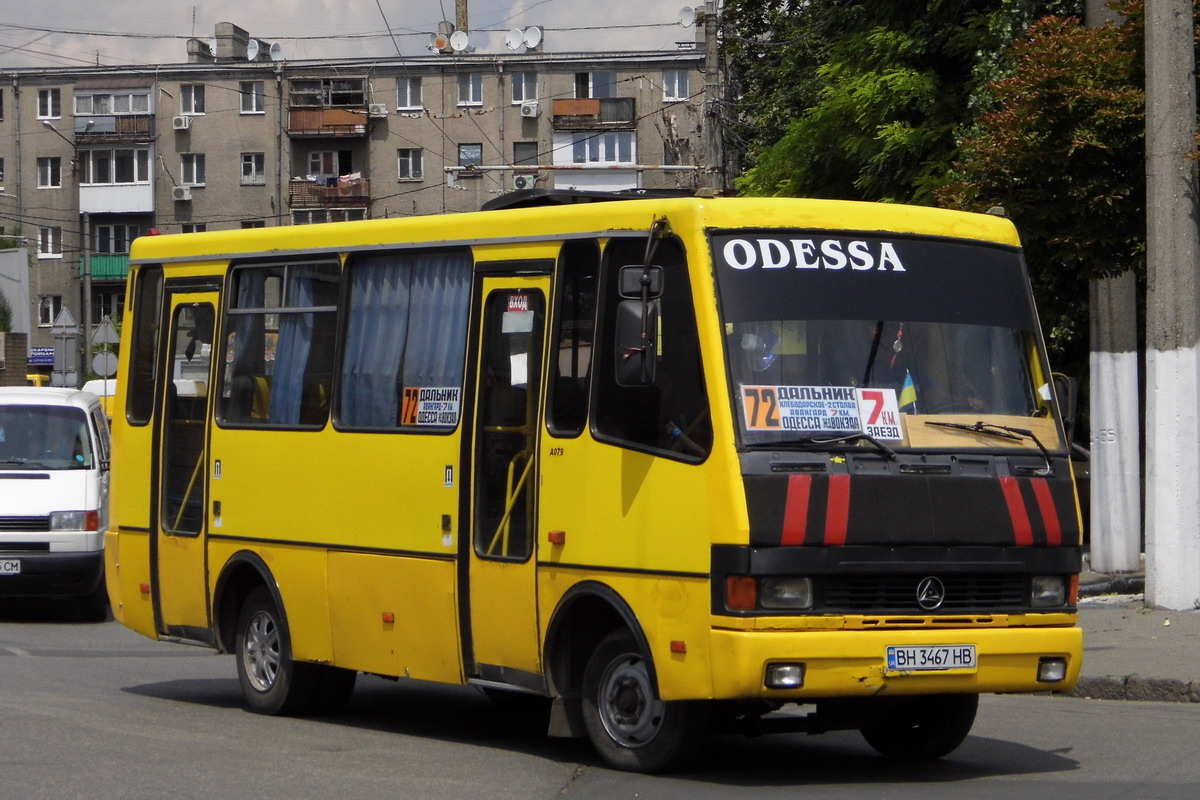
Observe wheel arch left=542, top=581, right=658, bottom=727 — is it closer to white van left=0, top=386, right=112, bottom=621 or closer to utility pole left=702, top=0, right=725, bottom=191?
white van left=0, top=386, right=112, bottom=621

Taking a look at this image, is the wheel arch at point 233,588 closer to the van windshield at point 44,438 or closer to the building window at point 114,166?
the van windshield at point 44,438

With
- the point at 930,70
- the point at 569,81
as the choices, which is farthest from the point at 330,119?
the point at 930,70

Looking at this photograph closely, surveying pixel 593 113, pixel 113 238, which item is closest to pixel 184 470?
pixel 593 113

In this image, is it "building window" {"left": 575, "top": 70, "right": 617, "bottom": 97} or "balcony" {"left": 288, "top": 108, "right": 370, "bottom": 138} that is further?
"building window" {"left": 575, "top": 70, "right": 617, "bottom": 97}

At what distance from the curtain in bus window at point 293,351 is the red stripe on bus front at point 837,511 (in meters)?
4.04

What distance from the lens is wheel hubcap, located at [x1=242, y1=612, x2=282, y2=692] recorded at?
1128cm

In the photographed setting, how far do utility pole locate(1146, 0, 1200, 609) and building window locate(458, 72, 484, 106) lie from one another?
5841cm

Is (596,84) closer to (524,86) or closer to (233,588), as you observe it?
(524,86)

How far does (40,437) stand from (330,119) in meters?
54.3

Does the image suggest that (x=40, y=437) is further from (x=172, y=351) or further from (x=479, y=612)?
(x=479, y=612)

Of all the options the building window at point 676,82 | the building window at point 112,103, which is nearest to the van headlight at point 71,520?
the building window at point 676,82

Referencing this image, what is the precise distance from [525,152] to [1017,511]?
63831 millimetres

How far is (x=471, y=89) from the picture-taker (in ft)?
237

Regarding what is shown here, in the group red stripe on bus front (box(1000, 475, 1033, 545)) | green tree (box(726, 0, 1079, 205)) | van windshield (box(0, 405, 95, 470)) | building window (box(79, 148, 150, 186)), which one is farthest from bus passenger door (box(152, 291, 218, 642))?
building window (box(79, 148, 150, 186))
